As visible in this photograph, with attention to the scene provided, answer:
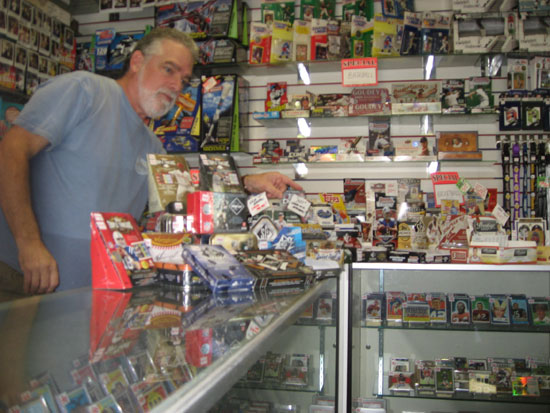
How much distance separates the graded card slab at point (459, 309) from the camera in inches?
97.0

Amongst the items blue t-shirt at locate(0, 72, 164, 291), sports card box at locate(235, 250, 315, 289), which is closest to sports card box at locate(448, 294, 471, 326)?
sports card box at locate(235, 250, 315, 289)

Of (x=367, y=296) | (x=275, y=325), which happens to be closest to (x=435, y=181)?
(x=367, y=296)

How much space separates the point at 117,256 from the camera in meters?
1.31

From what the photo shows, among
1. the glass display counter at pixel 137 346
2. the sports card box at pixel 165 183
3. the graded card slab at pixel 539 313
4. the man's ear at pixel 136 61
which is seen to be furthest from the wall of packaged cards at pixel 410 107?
the glass display counter at pixel 137 346

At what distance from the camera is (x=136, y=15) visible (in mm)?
4336

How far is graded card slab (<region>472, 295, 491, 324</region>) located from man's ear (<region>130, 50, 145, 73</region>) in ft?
6.64

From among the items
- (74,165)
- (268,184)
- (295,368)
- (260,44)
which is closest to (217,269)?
(295,368)

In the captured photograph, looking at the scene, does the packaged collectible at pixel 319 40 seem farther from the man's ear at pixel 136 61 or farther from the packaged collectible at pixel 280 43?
the man's ear at pixel 136 61

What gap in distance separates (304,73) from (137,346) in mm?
3456

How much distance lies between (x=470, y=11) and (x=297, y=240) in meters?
2.60

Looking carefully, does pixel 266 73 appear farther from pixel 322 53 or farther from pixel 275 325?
pixel 275 325

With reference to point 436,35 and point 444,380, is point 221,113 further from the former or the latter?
point 444,380

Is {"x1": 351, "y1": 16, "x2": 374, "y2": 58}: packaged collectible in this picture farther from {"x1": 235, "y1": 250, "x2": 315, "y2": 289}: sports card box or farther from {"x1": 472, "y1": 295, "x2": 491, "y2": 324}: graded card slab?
{"x1": 235, "y1": 250, "x2": 315, "y2": 289}: sports card box

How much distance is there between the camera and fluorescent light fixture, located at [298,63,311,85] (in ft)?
12.5
